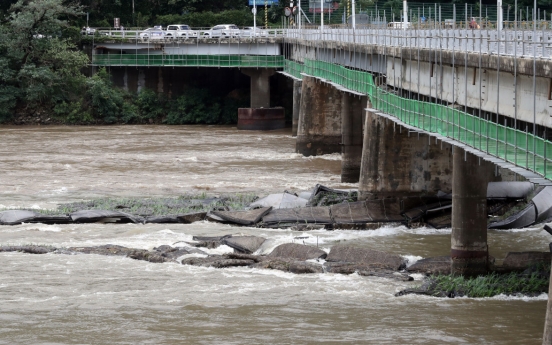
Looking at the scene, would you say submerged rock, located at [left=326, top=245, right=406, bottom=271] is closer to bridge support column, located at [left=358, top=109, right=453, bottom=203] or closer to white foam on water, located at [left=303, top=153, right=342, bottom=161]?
bridge support column, located at [left=358, top=109, right=453, bottom=203]

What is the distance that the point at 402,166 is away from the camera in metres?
37.1

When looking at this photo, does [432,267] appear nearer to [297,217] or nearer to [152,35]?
[297,217]

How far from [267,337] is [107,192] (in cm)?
2224

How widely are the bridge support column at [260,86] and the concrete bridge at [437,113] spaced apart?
10.9m

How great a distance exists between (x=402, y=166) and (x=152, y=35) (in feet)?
162

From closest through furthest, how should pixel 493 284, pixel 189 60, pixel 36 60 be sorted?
pixel 493 284
pixel 36 60
pixel 189 60

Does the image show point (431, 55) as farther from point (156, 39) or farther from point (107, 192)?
point (156, 39)

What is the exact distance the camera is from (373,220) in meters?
35.1

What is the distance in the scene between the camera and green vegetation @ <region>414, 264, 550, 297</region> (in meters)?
25.4

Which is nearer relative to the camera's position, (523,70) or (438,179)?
(523,70)

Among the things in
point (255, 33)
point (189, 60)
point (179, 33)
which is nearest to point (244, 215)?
point (189, 60)

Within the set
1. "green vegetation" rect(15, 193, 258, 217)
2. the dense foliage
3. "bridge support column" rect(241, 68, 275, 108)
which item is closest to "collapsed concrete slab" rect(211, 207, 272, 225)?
"green vegetation" rect(15, 193, 258, 217)

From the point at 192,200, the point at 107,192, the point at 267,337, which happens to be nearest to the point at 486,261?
the point at 267,337

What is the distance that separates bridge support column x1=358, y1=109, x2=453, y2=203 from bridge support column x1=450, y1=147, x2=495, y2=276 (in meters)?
9.21
